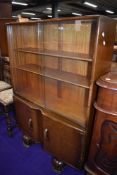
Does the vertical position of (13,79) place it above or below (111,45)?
below

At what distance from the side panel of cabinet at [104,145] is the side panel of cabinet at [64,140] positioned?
0.43 feet

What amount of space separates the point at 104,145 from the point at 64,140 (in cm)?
43

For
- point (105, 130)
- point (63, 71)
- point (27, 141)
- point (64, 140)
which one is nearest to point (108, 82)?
point (105, 130)

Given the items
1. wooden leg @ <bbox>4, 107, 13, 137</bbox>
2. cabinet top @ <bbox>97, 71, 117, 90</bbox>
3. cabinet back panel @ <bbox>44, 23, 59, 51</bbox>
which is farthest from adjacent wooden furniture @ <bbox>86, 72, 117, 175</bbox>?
wooden leg @ <bbox>4, 107, 13, 137</bbox>

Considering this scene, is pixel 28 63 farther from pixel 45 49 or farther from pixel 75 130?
pixel 75 130

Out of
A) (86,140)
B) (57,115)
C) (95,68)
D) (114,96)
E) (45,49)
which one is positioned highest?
(45,49)

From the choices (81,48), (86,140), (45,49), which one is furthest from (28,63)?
(86,140)

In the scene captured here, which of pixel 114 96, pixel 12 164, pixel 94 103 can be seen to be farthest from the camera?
pixel 12 164

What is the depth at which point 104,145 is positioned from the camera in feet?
3.92

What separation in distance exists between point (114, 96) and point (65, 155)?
883 mm

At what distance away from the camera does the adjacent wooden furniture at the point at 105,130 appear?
1.06 meters

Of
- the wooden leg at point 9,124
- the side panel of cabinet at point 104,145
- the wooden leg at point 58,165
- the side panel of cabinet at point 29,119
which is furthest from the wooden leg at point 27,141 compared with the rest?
the side panel of cabinet at point 104,145

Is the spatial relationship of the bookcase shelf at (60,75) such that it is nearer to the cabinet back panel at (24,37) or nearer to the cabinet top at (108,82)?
the cabinet top at (108,82)

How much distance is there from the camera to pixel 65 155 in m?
1.53
